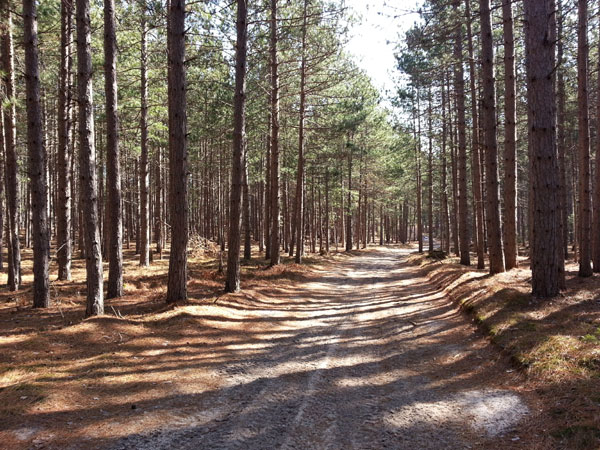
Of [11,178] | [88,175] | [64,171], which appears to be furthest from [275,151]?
[88,175]

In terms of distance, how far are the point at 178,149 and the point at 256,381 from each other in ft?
19.9

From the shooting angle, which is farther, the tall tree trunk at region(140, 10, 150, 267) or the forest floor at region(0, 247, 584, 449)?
the tall tree trunk at region(140, 10, 150, 267)

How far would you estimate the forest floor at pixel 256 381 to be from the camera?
13.7ft

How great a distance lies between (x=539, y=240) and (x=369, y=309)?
4511 mm

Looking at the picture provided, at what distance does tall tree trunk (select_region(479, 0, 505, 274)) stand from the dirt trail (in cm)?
439

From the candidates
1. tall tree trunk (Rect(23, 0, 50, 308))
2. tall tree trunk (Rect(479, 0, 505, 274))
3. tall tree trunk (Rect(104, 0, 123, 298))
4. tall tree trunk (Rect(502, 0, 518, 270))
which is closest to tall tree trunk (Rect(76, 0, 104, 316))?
tall tree trunk (Rect(104, 0, 123, 298))

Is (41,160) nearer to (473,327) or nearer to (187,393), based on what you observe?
(187,393)

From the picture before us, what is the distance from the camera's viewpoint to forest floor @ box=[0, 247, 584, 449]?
417cm

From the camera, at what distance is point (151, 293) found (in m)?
12.0

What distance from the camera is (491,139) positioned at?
12969 millimetres

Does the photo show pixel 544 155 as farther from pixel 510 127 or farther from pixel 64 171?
pixel 64 171

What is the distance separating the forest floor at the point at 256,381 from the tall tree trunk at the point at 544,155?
2218 millimetres

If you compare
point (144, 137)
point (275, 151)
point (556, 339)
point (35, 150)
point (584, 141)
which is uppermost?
point (144, 137)

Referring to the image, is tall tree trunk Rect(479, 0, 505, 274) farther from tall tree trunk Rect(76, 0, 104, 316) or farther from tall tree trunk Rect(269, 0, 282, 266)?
tall tree trunk Rect(76, 0, 104, 316)
